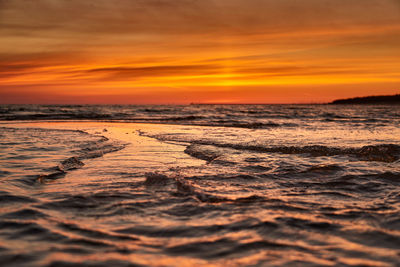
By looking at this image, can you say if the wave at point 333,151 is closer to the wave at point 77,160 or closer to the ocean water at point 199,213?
the ocean water at point 199,213

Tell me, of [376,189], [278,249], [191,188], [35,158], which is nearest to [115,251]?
[278,249]

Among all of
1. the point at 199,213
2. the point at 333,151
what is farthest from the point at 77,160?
the point at 333,151

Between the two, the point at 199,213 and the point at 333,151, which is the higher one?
the point at 333,151

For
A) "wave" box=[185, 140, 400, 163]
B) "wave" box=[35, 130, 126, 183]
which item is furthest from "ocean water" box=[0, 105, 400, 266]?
"wave" box=[185, 140, 400, 163]

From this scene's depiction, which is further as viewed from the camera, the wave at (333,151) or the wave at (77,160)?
the wave at (333,151)

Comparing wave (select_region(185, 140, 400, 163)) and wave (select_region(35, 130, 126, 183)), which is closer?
wave (select_region(35, 130, 126, 183))

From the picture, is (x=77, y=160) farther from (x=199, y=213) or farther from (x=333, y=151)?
(x=333, y=151)

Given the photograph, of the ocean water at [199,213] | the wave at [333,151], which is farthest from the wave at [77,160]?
the wave at [333,151]

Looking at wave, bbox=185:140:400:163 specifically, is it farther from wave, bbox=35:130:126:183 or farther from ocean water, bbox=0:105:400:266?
wave, bbox=35:130:126:183

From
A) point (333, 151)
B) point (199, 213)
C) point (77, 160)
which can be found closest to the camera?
point (199, 213)

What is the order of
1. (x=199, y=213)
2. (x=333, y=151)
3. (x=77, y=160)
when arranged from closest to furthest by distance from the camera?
(x=199, y=213), (x=77, y=160), (x=333, y=151)

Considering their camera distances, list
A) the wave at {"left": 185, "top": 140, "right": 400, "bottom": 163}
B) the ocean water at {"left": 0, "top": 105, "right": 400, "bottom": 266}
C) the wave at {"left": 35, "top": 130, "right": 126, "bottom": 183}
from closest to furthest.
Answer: the ocean water at {"left": 0, "top": 105, "right": 400, "bottom": 266}
the wave at {"left": 35, "top": 130, "right": 126, "bottom": 183}
the wave at {"left": 185, "top": 140, "right": 400, "bottom": 163}

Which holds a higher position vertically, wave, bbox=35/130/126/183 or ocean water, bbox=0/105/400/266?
wave, bbox=35/130/126/183

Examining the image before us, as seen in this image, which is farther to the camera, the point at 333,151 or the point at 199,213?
the point at 333,151
